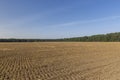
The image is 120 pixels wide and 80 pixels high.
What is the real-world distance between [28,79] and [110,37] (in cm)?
11635

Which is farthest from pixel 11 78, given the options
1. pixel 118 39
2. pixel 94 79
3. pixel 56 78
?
pixel 118 39

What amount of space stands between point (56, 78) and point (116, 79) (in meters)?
3.19

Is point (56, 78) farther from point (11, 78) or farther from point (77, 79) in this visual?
point (11, 78)

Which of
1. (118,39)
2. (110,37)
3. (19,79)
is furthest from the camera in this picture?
(110,37)

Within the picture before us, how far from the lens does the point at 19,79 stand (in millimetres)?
8578

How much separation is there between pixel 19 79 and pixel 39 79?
103 centimetres

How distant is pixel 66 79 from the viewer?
8727mm

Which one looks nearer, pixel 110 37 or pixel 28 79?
pixel 28 79

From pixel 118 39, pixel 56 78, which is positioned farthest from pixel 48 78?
pixel 118 39

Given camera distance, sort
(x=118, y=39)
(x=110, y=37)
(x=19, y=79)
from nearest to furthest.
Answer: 1. (x=19, y=79)
2. (x=118, y=39)
3. (x=110, y=37)

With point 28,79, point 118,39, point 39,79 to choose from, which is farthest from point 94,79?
point 118,39

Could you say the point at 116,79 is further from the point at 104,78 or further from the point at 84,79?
the point at 84,79

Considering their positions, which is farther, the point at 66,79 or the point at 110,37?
the point at 110,37

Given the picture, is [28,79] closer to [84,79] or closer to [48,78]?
[48,78]
